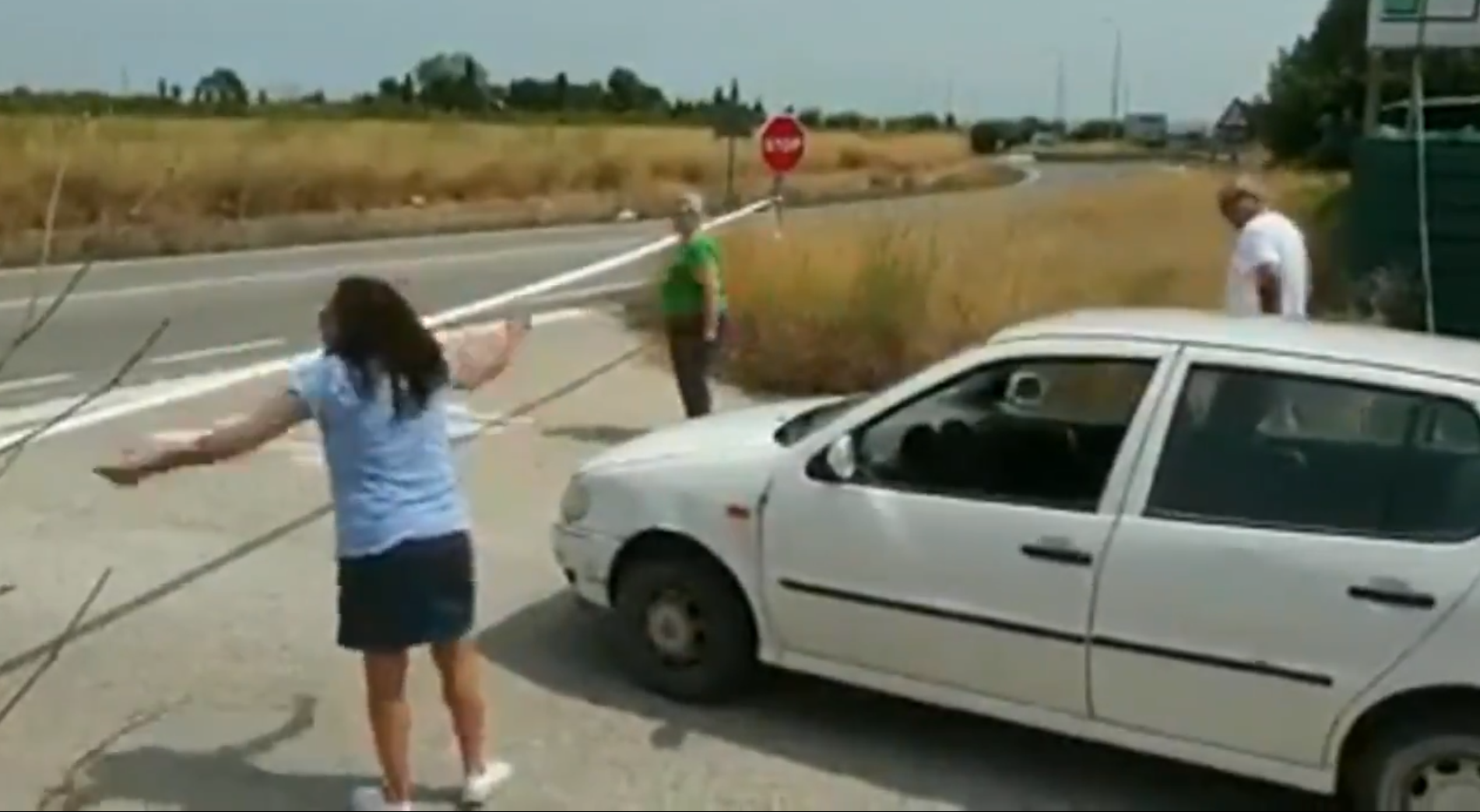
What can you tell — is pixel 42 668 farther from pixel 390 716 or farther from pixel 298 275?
pixel 298 275

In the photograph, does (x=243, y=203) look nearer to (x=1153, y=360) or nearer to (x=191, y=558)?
(x=191, y=558)

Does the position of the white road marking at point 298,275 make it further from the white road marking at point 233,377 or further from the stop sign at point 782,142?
the stop sign at point 782,142

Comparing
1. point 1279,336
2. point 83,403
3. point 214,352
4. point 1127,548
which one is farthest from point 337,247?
point 1127,548

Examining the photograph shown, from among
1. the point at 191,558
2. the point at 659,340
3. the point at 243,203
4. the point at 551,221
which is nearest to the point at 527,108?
the point at 551,221

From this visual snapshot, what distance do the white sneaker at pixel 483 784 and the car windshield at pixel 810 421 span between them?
1.44 meters

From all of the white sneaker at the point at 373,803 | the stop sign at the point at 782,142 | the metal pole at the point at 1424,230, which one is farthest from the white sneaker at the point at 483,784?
the stop sign at the point at 782,142

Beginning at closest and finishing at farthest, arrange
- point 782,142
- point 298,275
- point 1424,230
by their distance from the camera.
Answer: point 1424,230 → point 782,142 → point 298,275

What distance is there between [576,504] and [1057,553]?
5.98 feet

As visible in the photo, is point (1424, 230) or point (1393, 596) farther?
point (1424, 230)

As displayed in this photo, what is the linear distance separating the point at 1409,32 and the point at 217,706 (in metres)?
12.8

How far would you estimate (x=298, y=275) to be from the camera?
68.6 feet

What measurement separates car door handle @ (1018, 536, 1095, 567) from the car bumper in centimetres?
152

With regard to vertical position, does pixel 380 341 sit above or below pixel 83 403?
above

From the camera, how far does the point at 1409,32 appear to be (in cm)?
1480
